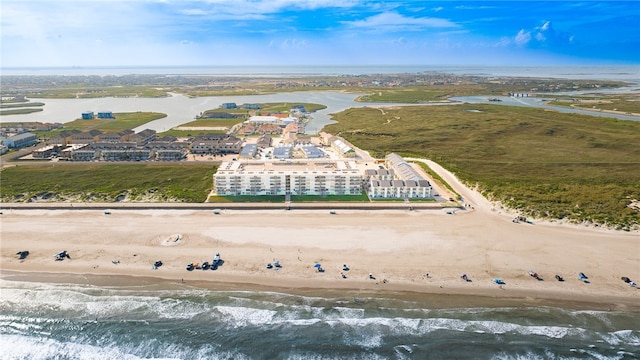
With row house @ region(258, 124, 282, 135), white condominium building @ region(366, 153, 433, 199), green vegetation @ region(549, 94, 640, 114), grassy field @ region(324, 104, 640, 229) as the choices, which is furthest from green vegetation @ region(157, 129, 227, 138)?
green vegetation @ region(549, 94, 640, 114)

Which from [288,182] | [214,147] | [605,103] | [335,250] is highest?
[605,103]

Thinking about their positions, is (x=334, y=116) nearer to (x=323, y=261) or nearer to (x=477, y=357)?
(x=323, y=261)

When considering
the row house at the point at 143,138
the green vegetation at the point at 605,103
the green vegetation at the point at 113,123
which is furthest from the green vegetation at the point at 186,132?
the green vegetation at the point at 605,103

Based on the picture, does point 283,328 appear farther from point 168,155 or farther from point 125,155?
point 125,155

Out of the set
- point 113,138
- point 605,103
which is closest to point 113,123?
point 113,138

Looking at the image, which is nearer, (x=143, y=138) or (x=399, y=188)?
(x=399, y=188)

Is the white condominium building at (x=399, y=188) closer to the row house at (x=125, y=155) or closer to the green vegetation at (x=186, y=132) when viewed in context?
the row house at (x=125, y=155)

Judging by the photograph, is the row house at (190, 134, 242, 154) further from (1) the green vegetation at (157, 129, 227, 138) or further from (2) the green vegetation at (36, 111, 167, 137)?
(2) the green vegetation at (36, 111, 167, 137)

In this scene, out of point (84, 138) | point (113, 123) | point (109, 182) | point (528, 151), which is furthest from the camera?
point (113, 123)
